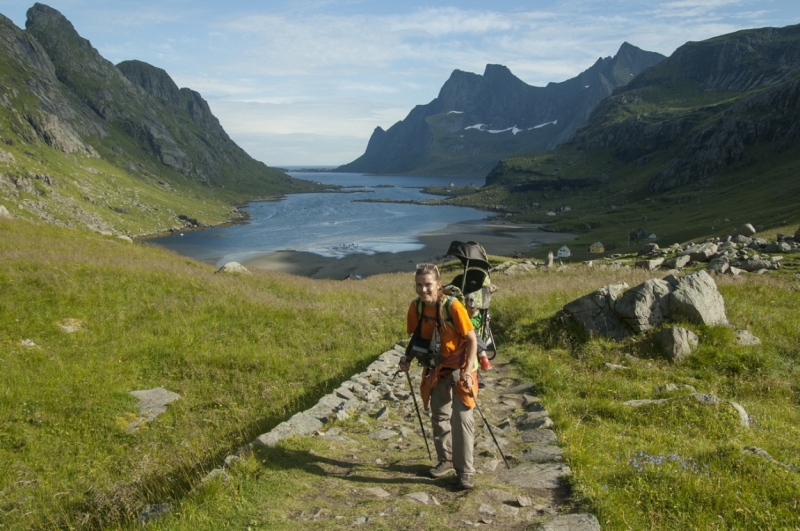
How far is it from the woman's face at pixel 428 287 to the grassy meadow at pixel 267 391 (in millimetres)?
2990

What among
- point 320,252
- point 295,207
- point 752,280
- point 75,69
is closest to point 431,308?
point 752,280

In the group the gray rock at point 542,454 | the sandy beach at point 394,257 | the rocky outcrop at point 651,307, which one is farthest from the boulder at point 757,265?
the sandy beach at point 394,257

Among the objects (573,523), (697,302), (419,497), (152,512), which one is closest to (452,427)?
(419,497)

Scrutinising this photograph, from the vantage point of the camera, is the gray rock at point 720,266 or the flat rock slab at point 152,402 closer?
the flat rock slab at point 152,402

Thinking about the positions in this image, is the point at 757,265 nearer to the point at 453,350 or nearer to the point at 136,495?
the point at 453,350

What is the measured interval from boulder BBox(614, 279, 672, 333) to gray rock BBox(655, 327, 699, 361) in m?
0.75

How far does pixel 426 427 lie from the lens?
9.31 m

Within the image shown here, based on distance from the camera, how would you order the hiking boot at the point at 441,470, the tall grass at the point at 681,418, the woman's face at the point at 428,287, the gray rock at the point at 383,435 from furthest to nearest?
the gray rock at the point at 383,435 < the hiking boot at the point at 441,470 < the woman's face at the point at 428,287 < the tall grass at the point at 681,418

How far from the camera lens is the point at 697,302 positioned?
12773mm

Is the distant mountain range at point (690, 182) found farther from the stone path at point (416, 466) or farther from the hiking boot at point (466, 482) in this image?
the hiking boot at point (466, 482)

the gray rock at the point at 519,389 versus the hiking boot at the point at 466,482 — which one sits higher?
the hiking boot at the point at 466,482

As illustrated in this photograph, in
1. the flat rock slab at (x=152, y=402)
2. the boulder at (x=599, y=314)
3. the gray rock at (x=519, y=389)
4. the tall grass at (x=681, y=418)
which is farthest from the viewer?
the boulder at (x=599, y=314)

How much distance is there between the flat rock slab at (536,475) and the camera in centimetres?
645

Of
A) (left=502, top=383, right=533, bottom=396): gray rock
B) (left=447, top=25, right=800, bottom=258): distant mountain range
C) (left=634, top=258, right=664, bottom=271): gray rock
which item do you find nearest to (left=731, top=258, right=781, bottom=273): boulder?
(left=634, top=258, right=664, bottom=271): gray rock
